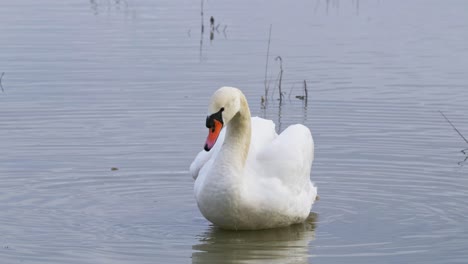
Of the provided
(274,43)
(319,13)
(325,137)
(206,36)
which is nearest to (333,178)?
(325,137)

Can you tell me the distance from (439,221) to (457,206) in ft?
1.64

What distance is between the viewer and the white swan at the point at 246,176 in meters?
9.12

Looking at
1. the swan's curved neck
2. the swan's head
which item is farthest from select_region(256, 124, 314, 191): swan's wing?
the swan's head

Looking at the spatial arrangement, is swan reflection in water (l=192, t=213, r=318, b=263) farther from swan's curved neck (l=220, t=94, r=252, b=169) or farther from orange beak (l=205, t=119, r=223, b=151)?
orange beak (l=205, t=119, r=223, b=151)

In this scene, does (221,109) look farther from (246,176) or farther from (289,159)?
(289,159)

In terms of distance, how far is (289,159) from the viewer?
31.5 feet

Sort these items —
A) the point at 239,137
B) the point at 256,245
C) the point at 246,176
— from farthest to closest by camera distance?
the point at 239,137 → the point at 246,176 → the point at 256,245

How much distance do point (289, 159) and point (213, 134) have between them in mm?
1048

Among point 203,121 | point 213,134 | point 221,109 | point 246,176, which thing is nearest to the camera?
point 213,134

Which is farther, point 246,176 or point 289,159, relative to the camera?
point 289,159

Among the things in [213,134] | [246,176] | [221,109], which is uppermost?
[221,109]

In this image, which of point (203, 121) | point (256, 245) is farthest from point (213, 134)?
point (203, 121)

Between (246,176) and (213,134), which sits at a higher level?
(213,134)

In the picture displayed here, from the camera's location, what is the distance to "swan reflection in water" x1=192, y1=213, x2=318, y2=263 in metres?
8.86
